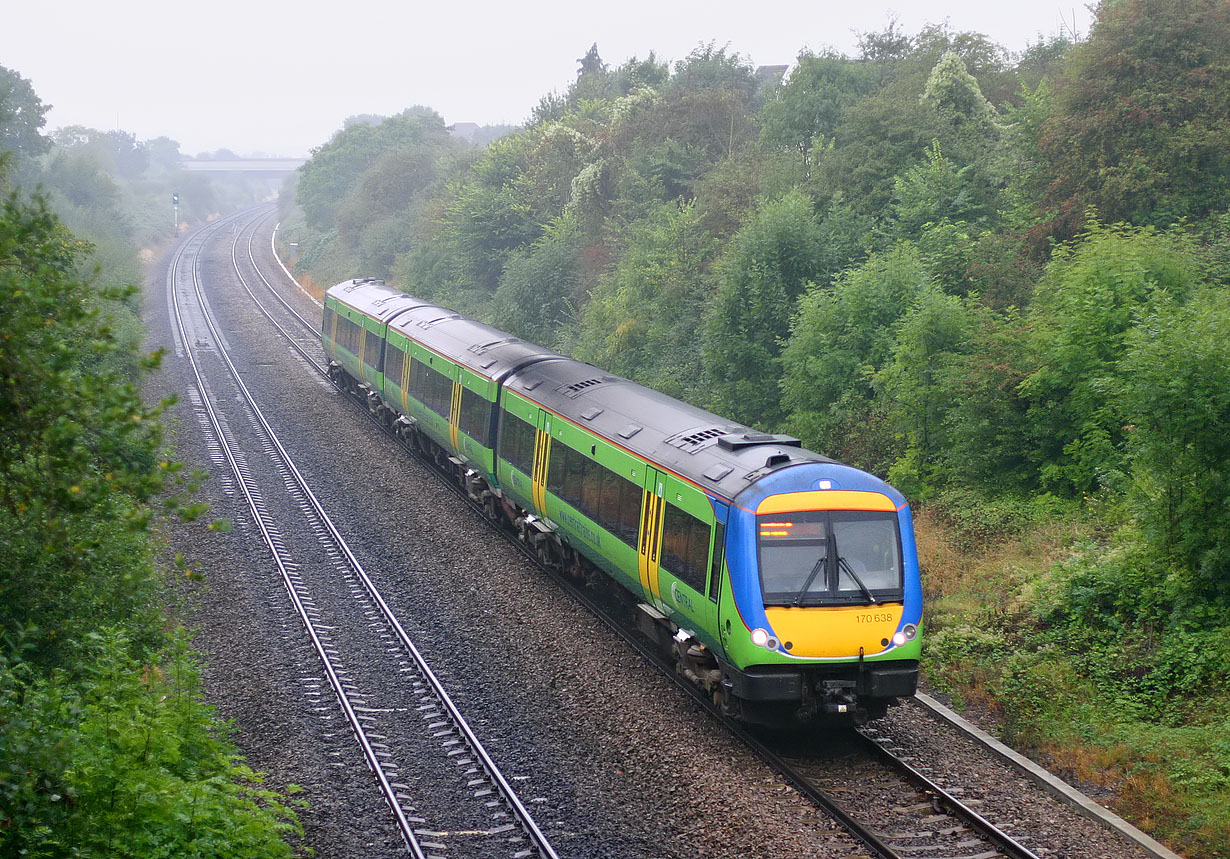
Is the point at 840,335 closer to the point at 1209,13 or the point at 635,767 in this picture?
the point at 1209,13

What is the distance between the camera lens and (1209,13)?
2094cm

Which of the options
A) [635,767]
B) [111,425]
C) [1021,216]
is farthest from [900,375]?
[111,425]

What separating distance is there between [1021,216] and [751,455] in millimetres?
13896

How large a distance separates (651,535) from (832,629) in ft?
9.24

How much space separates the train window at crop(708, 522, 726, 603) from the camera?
36.1 ft

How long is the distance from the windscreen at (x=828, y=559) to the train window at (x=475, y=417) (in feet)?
29.1

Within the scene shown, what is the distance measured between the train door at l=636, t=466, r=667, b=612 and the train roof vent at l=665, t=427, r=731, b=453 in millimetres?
448

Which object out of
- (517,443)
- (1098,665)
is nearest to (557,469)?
(517,443)

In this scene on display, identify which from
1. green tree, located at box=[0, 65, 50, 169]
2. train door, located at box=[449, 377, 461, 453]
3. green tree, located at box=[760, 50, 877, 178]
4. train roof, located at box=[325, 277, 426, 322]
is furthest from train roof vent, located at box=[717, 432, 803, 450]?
green tree, located at box=[0, 65, 50, 169]

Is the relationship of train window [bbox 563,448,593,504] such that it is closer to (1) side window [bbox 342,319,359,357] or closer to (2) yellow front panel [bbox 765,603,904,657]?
(2) yellow front panel [bbox 765,603,904,657]

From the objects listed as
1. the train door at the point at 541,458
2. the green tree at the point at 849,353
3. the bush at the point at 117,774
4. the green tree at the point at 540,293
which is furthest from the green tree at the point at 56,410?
the green tree at the point at 540,293

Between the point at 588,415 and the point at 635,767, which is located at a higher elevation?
the point at 588,415

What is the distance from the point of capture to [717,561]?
437 inches

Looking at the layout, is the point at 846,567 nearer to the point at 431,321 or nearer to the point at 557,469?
the point at 557,469
